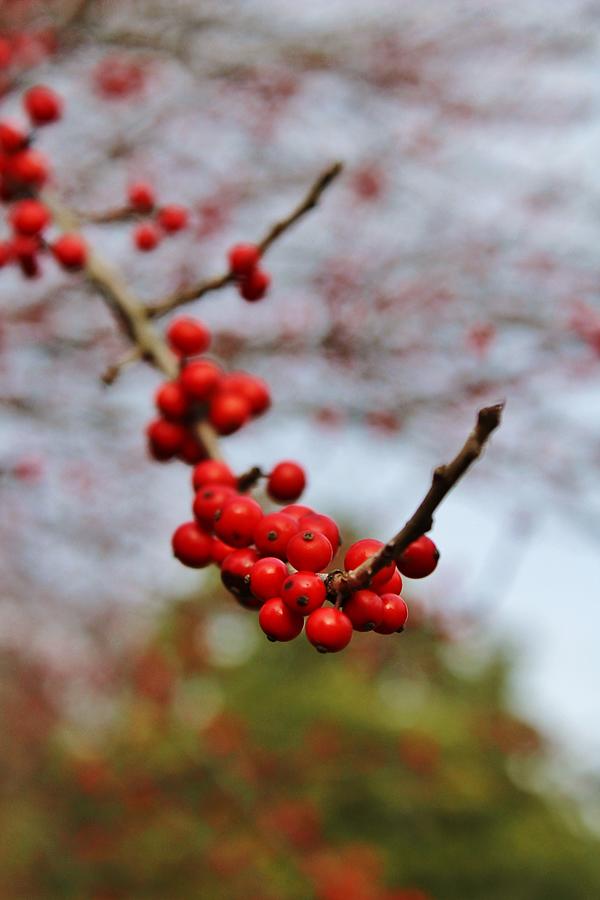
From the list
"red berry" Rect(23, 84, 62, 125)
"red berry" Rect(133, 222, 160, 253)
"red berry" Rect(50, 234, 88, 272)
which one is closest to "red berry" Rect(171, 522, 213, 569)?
"red berry" Rect(50, 234, 88, 272)

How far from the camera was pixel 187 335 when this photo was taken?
2115mm

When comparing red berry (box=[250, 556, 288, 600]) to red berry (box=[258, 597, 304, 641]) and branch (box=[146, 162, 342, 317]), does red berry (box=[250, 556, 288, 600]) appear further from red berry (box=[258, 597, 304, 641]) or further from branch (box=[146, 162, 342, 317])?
branch (box=[146, 162, 342, 317])

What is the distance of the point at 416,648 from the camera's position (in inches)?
273

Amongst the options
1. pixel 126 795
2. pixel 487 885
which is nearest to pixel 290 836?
pixel 126 795

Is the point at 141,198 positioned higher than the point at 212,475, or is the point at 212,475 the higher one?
the point at 141,198

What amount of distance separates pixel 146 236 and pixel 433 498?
6.52ft

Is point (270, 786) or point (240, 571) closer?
point (240, 571)

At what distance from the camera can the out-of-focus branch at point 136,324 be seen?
191 cm

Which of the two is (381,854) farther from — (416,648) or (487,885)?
(416,648)

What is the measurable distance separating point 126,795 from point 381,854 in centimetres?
610

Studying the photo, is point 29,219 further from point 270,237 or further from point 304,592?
point 304,592

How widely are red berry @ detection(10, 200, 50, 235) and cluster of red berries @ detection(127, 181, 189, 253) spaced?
27 centimetres

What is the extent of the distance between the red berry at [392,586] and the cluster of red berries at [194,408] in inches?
30.0

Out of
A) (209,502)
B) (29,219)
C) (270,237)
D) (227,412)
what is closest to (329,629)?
(209,502)
